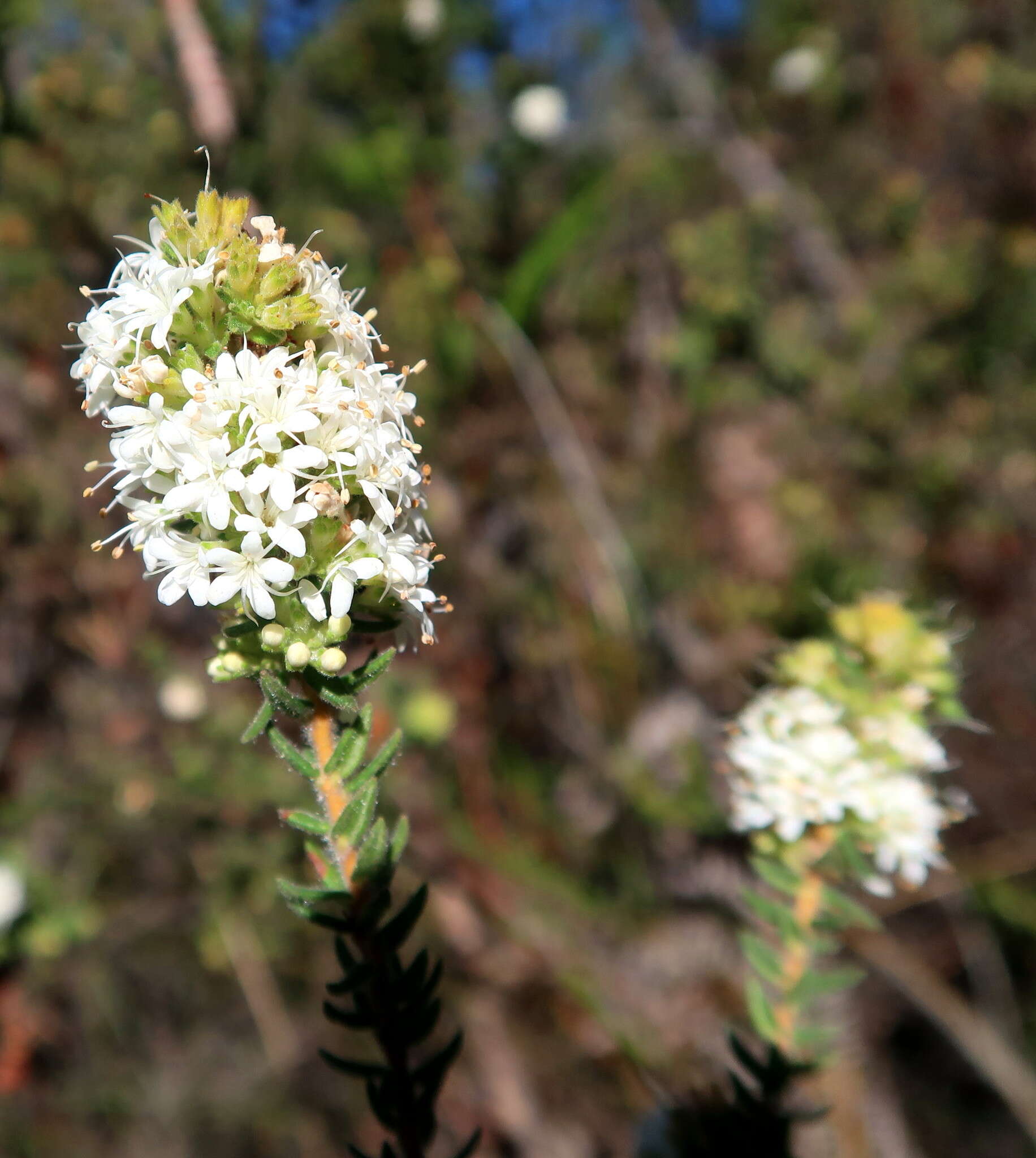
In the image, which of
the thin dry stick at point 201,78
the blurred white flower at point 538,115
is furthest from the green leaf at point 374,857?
the blurred white flower at point 538,115

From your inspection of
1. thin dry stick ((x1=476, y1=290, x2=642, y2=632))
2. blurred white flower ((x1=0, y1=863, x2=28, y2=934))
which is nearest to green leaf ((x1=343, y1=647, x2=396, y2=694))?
thin dry stick ((x1=476, y1=290, x2=642, y2=632))

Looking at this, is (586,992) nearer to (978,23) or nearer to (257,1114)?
(257,1114)

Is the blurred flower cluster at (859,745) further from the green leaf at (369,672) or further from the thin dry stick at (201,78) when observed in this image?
the thin dry stick at (201,78)

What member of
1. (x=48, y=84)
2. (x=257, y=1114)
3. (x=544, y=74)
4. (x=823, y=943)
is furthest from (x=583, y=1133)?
(x=544, y=74)

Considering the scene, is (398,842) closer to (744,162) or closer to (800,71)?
(744,162)

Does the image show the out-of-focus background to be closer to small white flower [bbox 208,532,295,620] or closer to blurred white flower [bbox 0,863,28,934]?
blurred white flower [bbox 0,863,28,934]

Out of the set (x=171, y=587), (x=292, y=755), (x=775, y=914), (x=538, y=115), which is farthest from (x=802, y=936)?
(x=538, y=115)
